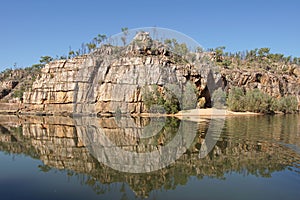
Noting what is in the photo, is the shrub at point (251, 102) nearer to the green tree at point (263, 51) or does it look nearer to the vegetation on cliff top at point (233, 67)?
the vegetation on cliff top at point (233, 67)

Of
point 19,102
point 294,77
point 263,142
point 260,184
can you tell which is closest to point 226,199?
point 260,184

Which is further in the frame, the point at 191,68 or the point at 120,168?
the point at 191,68

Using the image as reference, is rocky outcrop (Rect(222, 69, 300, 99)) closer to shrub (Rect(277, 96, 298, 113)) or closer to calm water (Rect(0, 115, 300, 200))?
shrub (Rect(277, 96, 298, 113))

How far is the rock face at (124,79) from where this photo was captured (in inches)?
2421

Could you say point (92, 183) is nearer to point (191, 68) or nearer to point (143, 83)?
point (143, 83)

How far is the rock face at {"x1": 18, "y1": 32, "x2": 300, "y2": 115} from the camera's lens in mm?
61500

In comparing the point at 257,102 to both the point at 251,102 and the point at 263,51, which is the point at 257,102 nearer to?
the point at 251,102

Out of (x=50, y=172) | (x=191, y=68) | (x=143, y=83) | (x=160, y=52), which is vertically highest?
(x=160, y=52)

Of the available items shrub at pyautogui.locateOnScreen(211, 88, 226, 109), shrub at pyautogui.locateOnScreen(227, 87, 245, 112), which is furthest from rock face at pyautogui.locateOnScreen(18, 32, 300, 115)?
shrub at pyautogui.locateOnScreen(227, 87, 245, 112)

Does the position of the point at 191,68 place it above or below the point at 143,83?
above

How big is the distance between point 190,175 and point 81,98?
6060 cm

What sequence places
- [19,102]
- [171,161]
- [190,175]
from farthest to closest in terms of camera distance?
[19,102] → [171,161] → [190,175]

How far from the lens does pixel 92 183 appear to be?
10.7 m

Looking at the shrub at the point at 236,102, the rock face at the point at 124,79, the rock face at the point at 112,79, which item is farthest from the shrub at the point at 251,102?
the rock face at the point at 112,79
